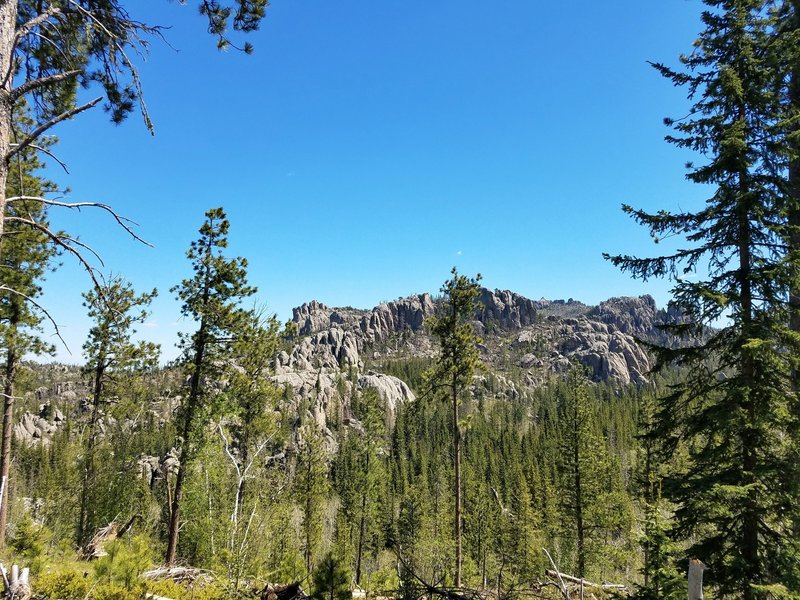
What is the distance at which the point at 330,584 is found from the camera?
4.77 metres

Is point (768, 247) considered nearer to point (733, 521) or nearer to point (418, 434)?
point (733, 521)

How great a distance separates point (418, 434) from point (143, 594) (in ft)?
322

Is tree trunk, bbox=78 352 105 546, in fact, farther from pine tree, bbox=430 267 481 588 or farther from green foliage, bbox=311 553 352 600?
green foliage, bbox=311 553 352 600

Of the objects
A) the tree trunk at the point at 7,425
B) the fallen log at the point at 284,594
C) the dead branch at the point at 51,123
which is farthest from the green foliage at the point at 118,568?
the tree trunk at the point at 7,425

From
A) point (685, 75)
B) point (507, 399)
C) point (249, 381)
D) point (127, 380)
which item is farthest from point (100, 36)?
point (507, 399)

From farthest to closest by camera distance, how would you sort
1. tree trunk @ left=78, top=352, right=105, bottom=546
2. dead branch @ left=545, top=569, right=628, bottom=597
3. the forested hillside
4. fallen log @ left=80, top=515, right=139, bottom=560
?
tree trunk @ left=78, top=352, right=105, bottom=546, fallen log @ left=80, top=515, right=139, bottom=560, dead branch @ left=545, top=569, right=628, bottom=597, the forested hillside

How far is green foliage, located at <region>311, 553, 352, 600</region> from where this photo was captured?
187 inches

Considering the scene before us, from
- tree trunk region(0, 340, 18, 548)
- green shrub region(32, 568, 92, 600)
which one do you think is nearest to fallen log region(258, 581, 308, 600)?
green shrub region(32, 568, 92, 600)

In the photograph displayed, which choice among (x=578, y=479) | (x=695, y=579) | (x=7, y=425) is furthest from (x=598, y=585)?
(x=7, y=425)

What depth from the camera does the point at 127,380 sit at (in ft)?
54.1

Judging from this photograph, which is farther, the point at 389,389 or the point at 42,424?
the point at 389,389

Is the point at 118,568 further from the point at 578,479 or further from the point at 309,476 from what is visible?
the point at 309,476

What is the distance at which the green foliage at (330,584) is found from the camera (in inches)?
187

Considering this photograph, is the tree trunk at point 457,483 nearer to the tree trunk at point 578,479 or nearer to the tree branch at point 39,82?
the tree trunk at point 578,479
